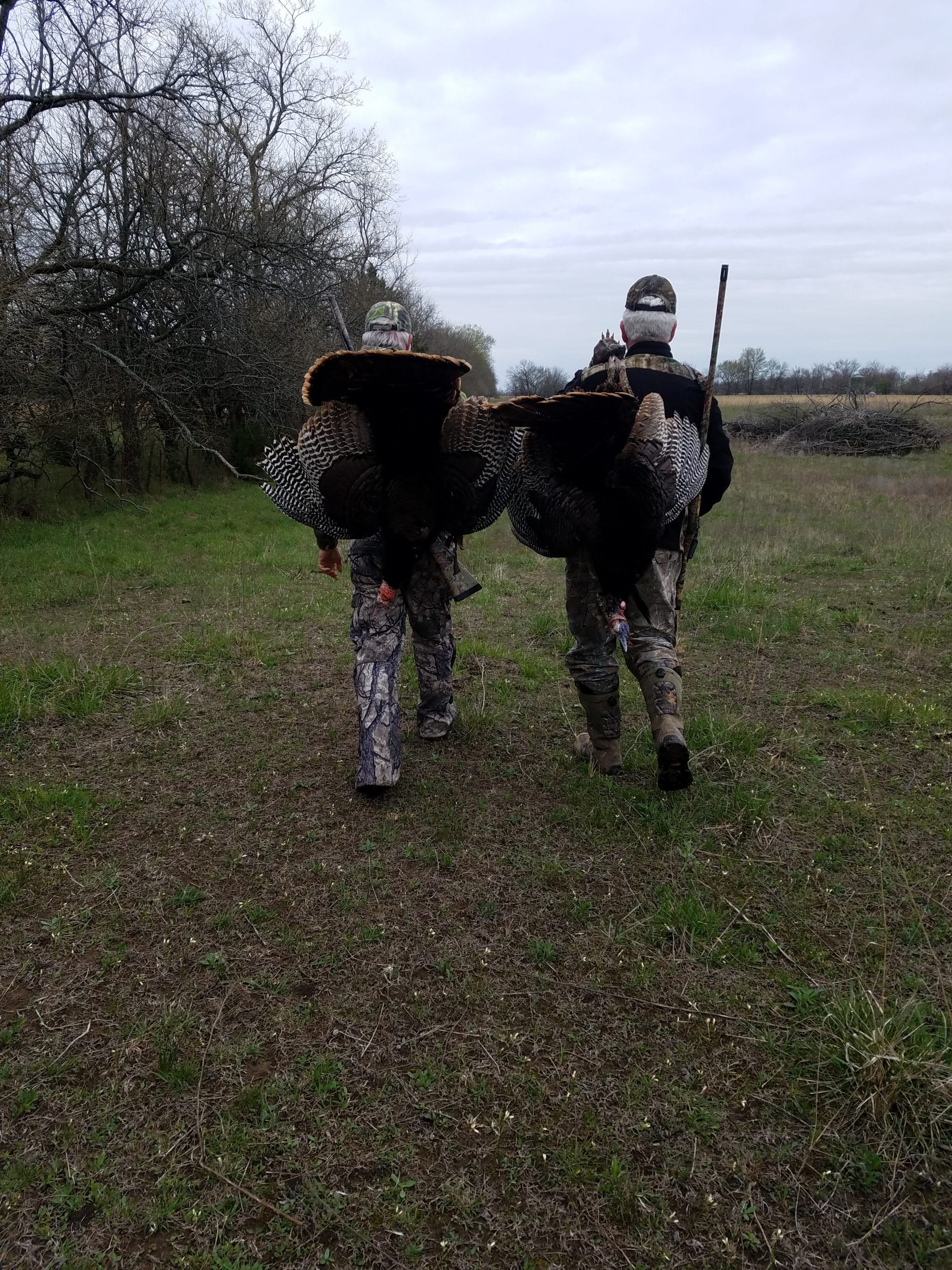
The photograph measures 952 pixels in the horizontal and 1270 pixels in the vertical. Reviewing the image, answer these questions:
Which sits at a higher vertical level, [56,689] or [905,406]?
[56,689]

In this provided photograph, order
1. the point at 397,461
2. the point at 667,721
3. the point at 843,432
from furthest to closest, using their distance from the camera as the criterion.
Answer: the point at 843,432 → the point at 667,721 → the point at 397,461

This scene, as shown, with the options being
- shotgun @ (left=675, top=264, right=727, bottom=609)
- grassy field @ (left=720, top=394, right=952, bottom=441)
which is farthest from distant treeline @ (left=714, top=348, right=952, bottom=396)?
shotgun @ (left=675, top=264, right=727, bottom=609)

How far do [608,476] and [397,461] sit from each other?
100 cm

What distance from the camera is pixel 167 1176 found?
2.05m

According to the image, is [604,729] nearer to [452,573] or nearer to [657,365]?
[452,573]

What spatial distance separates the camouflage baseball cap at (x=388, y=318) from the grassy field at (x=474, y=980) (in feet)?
7.81

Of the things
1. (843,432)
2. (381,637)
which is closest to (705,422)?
(381,637)

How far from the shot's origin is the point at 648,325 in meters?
4.10

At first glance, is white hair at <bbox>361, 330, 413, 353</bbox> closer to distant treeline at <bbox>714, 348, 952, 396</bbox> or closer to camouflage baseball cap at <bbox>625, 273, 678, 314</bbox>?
camouflage baseball cap at <bbox>625, 273, 678, 314</bbox>

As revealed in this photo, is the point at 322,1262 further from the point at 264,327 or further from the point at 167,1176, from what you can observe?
the point at 264,327

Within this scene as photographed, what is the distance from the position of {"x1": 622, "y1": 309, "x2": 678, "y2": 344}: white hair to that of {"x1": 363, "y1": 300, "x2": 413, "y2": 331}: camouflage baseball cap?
3.90 ft

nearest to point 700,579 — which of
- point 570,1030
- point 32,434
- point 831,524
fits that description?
point 831,524

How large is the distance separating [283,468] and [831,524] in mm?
11272

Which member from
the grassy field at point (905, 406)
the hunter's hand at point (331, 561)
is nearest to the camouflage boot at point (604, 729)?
the hunter's hand at point (331, 561)
